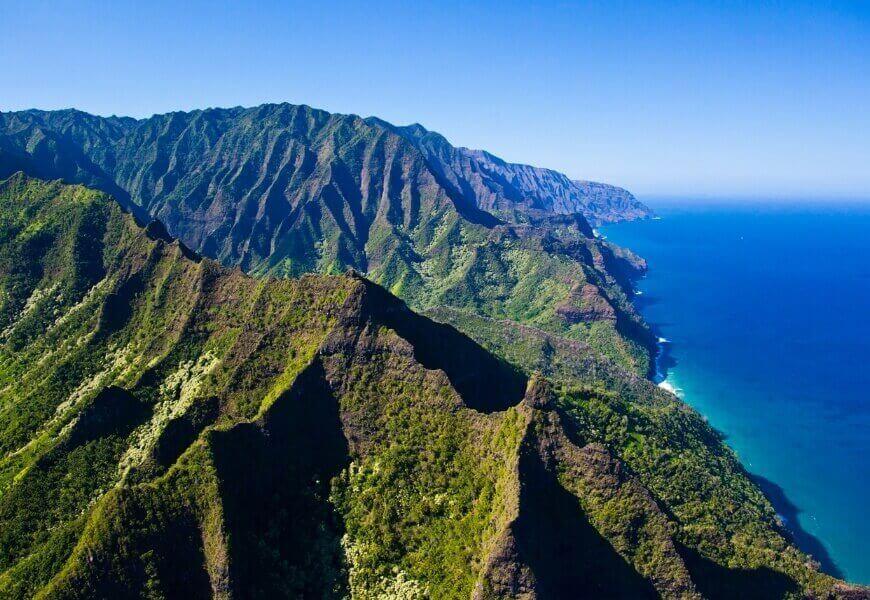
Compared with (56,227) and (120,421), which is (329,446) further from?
(56,227)

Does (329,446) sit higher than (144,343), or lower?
lower

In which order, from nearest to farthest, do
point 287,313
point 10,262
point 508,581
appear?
point 508,581
point 287,313
point 10,262

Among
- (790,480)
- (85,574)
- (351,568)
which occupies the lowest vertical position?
(790,480)

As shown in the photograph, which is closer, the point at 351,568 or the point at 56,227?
the point at 351,568

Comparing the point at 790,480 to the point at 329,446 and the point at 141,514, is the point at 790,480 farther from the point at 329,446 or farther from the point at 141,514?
the point at 141,514

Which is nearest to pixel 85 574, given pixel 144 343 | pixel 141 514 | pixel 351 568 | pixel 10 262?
pixel 141 514

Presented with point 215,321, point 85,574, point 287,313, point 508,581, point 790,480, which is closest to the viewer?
point 85,574
